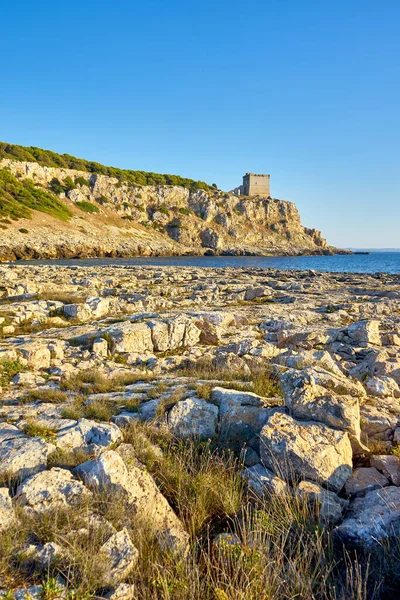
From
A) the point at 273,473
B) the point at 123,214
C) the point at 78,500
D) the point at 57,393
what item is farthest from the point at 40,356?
the point at 123,214

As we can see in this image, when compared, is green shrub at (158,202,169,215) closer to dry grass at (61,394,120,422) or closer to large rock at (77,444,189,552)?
dry grass at (61,394,120,422)

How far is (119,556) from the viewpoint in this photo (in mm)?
3107

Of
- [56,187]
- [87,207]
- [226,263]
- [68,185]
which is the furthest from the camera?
[68,185]

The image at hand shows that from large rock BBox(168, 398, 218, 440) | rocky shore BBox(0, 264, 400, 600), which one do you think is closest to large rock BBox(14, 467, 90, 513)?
rocky shore BBox(0, 264, 400, 600)

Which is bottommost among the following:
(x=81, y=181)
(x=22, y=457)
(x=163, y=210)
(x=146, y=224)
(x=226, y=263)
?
(x=22, y=457)

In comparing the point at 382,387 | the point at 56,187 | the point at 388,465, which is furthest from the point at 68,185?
the point at 388,465

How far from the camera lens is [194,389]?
6410mm

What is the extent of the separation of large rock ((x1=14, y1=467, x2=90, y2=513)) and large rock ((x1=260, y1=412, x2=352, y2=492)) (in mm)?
2180

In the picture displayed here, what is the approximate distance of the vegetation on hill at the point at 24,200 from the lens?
221ft

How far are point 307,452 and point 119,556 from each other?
242 centimetres

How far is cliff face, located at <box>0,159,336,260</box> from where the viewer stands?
2608 inches

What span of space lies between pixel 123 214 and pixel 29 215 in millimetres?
32634

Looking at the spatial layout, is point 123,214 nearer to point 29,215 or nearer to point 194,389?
point 29,215

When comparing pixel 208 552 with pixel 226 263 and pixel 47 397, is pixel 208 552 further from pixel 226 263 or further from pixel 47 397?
pixel 226 263
